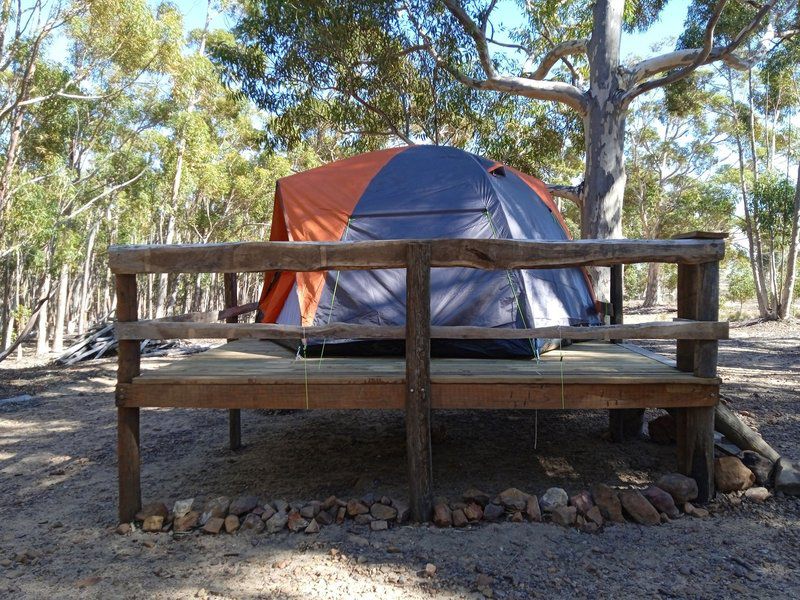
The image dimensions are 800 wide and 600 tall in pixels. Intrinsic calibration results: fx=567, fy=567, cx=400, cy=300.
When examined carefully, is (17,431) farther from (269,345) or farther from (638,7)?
(638,7)

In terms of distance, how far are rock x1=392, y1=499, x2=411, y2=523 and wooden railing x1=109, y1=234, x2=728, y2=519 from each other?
1.9 inches

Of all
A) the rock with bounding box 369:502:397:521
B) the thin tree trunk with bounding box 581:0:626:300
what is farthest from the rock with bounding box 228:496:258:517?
the thin tree trunk with bounding box 581:0:626:300

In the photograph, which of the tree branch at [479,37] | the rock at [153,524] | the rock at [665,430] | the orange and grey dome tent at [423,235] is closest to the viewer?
the rock at [153,524]

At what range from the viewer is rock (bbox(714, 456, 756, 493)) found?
136 inches

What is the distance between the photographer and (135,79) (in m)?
16.3

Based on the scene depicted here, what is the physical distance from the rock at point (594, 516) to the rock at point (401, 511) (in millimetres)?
992

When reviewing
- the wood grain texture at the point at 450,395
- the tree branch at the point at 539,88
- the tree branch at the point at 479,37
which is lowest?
the wood grain texture at the point at 450,395

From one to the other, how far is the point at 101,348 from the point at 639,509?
1294cm

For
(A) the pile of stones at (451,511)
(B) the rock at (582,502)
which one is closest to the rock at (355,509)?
(A) the pile of stones at (451,511)

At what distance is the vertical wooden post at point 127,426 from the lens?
3.27m

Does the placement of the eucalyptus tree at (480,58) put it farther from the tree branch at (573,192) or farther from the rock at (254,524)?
the rock at (254,524)

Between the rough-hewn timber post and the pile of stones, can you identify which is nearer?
the pile of stones

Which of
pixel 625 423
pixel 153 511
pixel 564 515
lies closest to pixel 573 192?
pixel 625 423

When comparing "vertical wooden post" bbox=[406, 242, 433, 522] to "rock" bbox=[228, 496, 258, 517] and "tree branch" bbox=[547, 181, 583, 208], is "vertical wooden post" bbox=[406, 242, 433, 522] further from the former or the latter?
"tree branch" bbox=[547, 181, 583, 208]
